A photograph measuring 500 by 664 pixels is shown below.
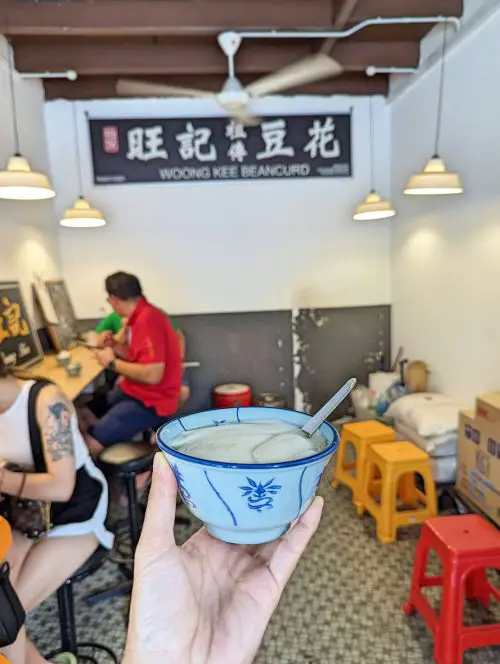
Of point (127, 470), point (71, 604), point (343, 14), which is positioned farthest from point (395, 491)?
point (343, 14)

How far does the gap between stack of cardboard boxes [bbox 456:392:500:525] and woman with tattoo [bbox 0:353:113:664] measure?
A: 1.98 meters

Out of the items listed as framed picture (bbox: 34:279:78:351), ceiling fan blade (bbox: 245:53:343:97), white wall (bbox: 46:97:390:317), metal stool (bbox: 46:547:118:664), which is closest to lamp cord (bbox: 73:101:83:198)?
white wall (bbox: 46:97:390:317)

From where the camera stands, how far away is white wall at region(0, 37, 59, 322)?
3441mm

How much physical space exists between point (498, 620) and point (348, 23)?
3.57m

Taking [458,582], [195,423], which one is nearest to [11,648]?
[195,423]

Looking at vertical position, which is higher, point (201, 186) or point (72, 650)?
point (201, 186)

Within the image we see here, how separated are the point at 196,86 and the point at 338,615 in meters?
4.20

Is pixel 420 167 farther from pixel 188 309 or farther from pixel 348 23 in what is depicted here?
pixel 188 309

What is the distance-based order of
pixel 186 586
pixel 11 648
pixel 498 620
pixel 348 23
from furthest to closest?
pixel 348 23 < pixel 498 620 < pixel 11 648 < pixel 186 586

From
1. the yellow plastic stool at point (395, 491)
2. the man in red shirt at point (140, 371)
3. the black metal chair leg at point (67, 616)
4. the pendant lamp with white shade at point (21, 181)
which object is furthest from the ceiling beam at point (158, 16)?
the black metal chair leg at point (67, 616)

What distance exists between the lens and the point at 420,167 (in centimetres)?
394

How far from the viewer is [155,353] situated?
9.01 feet

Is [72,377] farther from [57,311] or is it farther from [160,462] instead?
[160,462]

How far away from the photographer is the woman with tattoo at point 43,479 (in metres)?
1.56
